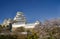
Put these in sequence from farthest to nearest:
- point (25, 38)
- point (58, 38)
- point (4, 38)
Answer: point (25, 38)
point (4, 38)
point (58, 38)

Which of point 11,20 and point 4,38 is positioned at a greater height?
point 11,20

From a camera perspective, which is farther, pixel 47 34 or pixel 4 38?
pixel 4 38

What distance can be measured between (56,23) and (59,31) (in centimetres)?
217

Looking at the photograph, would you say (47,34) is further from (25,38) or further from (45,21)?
(25,38)

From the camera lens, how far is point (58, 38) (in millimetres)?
32906

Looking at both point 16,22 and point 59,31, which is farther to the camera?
point 16,22

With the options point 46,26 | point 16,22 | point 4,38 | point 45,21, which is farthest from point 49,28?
point 16,22

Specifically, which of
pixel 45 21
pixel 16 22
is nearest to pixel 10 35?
pixel 45 21

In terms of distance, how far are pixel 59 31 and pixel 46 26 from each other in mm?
1963

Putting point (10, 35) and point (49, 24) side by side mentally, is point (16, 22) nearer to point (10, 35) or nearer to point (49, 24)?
point (10, 35)

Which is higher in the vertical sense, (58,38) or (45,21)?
(45,21)

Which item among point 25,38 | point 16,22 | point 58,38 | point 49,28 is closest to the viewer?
point 58,38

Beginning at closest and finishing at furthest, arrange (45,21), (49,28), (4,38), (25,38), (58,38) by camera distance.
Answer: (58,38)
(49,28)
(45,21)
(4,38)
(25,38)

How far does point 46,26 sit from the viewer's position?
36031mm
